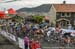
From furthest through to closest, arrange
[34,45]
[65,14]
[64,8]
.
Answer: [64,8]
[65,14]
[34,45]

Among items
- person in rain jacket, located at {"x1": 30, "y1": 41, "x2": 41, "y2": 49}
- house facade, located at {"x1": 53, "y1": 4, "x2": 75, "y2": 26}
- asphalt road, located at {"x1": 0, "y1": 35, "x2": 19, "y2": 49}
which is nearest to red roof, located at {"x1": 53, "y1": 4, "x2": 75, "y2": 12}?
house facade, located at {"x1": 53, "y1": 4, "x2": 75, "y2": 26}

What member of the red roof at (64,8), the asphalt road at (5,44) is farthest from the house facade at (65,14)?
the asphalt road at (5,44)

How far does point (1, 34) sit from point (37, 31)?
446 centimetres

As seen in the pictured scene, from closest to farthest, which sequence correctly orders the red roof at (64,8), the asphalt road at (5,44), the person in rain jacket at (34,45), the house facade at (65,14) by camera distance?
the person in rain jacket at (34,45)
the asphalt road at (5,44)
the house facade at (65,14)
the red roof at (64,8)

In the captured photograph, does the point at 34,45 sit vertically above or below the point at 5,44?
above

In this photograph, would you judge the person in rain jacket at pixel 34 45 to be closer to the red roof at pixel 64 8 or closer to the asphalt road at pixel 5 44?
the asphalt road at pixel 5 44

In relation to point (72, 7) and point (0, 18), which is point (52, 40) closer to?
point (0, 18)

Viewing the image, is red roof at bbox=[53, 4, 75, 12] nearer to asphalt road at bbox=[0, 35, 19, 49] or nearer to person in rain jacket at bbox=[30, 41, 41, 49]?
asphalt road at bbox=[0, 35, 19, 49]

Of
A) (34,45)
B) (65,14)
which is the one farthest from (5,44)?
(65,14)

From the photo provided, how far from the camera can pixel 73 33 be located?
57.8 ft

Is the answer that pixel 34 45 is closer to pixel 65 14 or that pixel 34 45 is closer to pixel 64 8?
pixel 65 14

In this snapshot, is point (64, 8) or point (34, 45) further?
point (64, 8)

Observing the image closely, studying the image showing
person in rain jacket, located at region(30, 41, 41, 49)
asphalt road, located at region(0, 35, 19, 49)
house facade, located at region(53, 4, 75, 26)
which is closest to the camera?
person in rain jacket, located at region(30, 41, 41, 49)

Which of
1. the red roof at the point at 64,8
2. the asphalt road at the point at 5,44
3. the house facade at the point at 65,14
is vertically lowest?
the house facade at the point at 65,14
